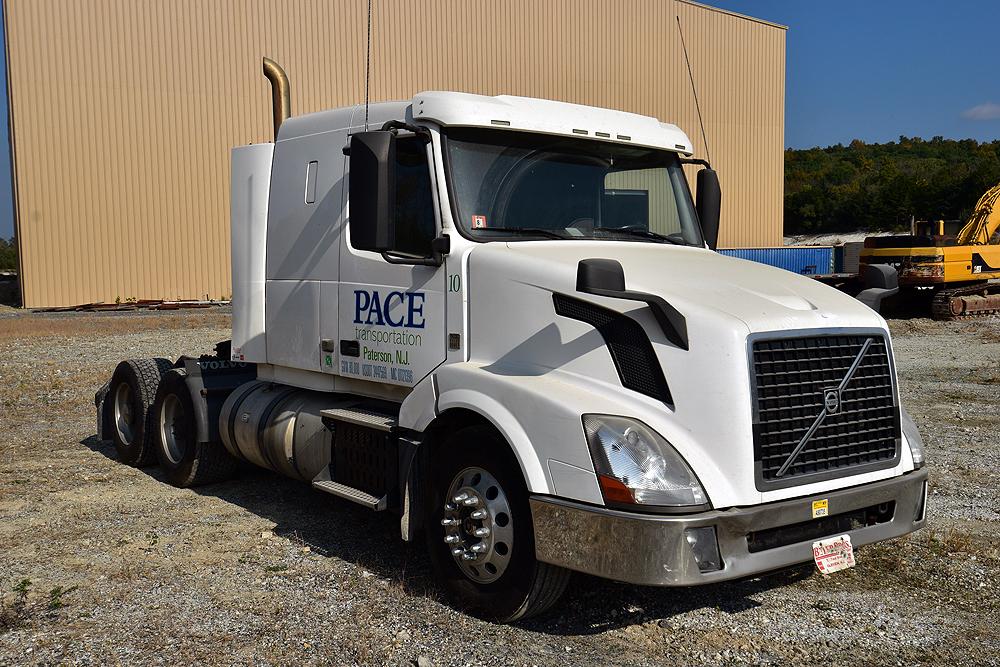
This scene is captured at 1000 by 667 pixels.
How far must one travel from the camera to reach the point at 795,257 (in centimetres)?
4141

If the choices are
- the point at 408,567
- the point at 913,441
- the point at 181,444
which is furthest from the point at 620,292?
the point at 181,444

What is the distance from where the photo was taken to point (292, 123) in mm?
6797

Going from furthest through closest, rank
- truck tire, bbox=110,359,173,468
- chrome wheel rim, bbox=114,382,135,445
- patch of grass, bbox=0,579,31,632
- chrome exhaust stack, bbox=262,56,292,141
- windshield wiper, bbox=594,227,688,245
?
chrome wheel rim, bbox=114,382,135,445 → truck tire, bbox=110,359,173,468 → chrome exhaust stack, bbox=262,56,292,141 → windshield wiper, bbox=594,227,688,245 → patch of grass, bbox=0,579,31,632

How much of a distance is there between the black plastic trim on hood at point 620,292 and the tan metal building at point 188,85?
26360 millimetres

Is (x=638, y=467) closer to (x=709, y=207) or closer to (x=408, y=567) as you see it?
(x=408, y=567)

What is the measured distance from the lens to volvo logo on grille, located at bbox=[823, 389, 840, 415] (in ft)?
14.8

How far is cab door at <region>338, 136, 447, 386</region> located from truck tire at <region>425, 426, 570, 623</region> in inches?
28.0

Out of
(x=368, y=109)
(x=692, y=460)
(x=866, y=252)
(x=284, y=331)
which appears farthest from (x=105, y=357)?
(x=866, y=252)

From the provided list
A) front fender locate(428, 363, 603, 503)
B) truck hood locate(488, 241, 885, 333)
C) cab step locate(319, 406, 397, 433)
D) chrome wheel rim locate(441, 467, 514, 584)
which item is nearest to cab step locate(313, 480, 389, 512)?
cab step locate(319, 406, 397, 433)

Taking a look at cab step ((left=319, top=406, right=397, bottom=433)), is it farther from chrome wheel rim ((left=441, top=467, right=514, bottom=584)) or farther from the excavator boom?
the excavator boom

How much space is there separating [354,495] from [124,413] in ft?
14.1

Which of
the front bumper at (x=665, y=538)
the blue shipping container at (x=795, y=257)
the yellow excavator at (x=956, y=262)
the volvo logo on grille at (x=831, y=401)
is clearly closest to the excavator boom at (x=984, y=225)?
the yellow excavator at (x=956, y=262)

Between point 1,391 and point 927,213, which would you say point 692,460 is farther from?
point 927,213

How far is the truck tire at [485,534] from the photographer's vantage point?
4641 millimetres
